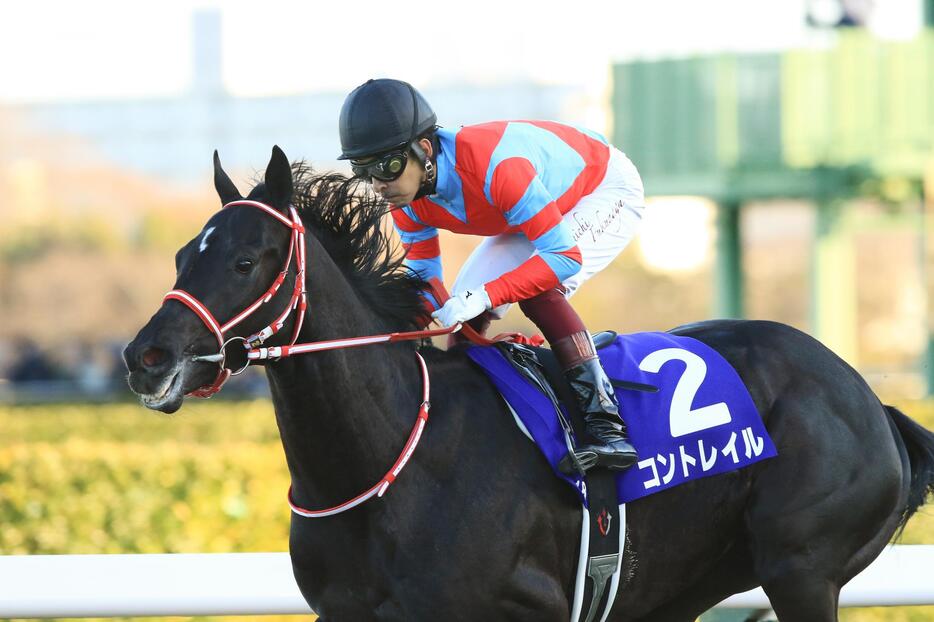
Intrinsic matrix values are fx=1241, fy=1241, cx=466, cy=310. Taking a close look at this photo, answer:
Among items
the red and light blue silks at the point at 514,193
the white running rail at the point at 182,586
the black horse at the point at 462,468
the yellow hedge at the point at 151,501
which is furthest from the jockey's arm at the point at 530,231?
the yellow hedge at the point at 151,501

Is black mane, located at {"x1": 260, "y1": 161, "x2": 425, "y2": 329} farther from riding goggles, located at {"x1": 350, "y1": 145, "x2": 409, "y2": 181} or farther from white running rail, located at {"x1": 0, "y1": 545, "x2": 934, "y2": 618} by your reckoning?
white running rail, located at {"x1": 0, "y1": 545, "x2": 934, "y2": 618}

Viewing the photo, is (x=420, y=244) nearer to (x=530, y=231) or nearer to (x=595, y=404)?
(x=530, y=231)

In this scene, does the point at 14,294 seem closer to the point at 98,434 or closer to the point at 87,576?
the point at 98,434

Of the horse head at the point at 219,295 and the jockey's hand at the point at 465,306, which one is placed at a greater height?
the horse head at the point at 219,295

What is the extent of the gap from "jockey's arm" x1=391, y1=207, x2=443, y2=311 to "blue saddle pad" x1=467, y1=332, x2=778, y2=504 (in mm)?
383

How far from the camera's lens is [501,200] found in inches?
127

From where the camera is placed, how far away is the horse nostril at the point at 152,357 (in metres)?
2.67

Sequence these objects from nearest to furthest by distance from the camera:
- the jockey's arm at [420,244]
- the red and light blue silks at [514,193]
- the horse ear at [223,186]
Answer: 1. the horse ear at [223,186]
2. the red and light blue silks at [514,193]
3. the jockey's arm at [420,244]

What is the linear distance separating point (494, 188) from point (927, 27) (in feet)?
31.5

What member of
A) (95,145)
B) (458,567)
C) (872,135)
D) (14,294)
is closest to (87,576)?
(458,567)

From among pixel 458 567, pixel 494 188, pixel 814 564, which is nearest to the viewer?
pixel 458 567

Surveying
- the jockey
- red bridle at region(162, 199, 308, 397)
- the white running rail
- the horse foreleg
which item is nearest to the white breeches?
the jockey

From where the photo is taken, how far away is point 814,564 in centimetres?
343

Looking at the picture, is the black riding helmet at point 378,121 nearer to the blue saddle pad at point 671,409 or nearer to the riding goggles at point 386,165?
the riding goggles at point 386,165
